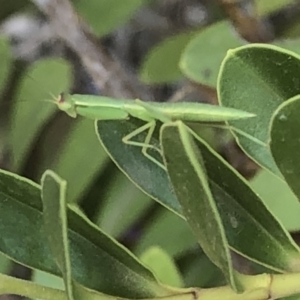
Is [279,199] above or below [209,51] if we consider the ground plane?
below

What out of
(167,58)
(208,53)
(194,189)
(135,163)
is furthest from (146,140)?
(167,58)

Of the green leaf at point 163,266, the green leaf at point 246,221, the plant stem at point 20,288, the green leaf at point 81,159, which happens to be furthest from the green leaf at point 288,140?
the green leaf at point 81,159

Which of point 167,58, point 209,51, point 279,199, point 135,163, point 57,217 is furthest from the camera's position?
point 167,58

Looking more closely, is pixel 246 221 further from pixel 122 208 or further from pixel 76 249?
pixel 122 208

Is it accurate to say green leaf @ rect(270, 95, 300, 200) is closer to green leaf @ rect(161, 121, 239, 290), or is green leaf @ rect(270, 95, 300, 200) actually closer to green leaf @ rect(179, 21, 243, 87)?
green leaf @ rect(161, 121, 239, 290)

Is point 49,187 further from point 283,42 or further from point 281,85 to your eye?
point 283,42

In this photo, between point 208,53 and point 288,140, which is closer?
point 288,140

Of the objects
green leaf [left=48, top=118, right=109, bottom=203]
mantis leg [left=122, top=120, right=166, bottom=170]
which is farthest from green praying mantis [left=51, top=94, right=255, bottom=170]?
green leaf [left=48, top=118, right=109, bottom=203]
